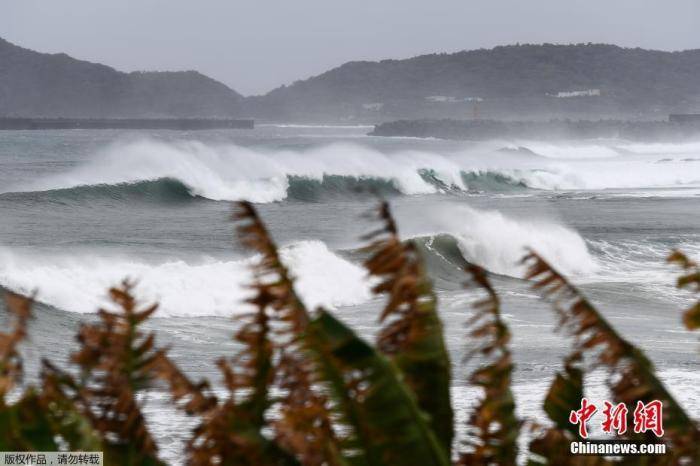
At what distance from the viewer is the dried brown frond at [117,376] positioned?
1578mm

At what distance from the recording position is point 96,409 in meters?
1.62

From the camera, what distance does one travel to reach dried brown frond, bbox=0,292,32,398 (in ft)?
4.96

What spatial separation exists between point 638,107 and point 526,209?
15270 cm

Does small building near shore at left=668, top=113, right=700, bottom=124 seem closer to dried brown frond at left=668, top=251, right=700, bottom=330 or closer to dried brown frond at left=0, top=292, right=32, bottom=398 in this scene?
dried brown frond at left=668, top=251, right=700, bottom=330

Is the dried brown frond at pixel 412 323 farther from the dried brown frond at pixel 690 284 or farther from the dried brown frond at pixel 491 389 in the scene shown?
the dried brown frond at pixel 690 284

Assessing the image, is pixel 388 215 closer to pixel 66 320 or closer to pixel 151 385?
pixel 151 385

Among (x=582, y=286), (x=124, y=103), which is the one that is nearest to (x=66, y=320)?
(x=582, y=286)

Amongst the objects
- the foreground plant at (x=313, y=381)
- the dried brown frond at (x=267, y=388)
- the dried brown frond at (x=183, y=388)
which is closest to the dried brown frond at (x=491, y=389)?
the foreground plant at (x=313, y=381)

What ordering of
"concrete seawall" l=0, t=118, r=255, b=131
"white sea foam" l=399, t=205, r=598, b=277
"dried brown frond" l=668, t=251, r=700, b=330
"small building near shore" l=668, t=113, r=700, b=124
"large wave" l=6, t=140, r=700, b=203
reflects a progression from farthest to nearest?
"small building near shore" l=668, t=113, r=700, b=124 → "concrete seawall" l=0, t=118, r=255, b=131 → "large wave" l=6, t=140, r=700, b=203 → "white sea foam" l=399, t=205, r=598, b=277 → "dried brown frond" l=668, t=251, r=700, b=330

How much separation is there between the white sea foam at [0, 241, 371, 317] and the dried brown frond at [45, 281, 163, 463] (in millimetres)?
13643

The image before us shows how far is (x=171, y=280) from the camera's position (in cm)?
1803

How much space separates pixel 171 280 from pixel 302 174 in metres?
25.9

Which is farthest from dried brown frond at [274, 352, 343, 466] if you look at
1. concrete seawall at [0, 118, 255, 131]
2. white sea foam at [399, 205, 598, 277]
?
concrete seawall at [0, 118, 255, 131]

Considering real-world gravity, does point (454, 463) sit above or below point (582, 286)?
above
